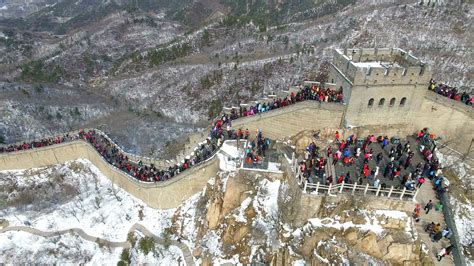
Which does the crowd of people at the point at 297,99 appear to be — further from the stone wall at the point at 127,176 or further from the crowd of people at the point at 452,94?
the crowd of people at the point at 452,94

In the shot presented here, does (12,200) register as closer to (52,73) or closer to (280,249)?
(280,249)

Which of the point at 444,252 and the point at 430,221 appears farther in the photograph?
the point at 430,221

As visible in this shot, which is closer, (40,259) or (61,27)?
(40,259)

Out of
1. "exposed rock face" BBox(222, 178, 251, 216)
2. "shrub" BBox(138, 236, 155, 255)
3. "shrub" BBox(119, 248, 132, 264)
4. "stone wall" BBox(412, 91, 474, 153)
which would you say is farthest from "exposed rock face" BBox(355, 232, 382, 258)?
"shrub" BBox(119, 248, 132, 264)

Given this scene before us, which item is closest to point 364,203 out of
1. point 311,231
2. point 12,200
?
point 311,231

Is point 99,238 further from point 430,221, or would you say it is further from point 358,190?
point 430,221

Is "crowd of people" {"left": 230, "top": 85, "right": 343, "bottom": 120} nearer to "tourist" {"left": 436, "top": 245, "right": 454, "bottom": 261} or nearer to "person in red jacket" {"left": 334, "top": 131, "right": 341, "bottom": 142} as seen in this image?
"person in red jacket" {"left": 334, "top": 131, "right": 341, "bottom": 142}

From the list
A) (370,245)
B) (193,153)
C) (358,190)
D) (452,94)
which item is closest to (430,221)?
(370,245)

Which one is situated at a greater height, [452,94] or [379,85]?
[379,85]
